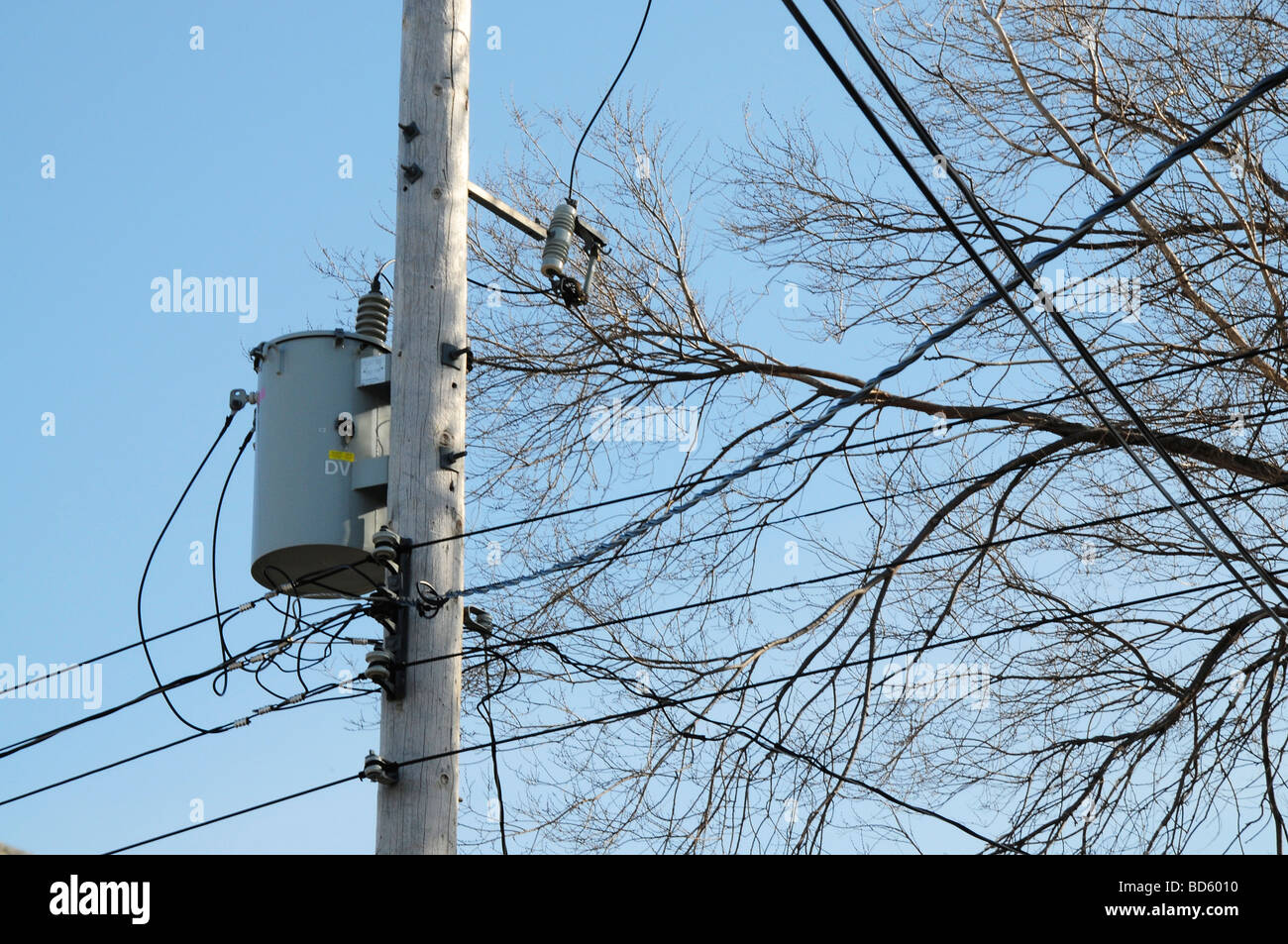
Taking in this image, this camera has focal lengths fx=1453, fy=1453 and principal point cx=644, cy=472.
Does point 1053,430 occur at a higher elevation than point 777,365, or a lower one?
lower

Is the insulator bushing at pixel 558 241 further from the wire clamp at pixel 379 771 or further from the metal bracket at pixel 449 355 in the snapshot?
the wire clamp at pixel 379 771

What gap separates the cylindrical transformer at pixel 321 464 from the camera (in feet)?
18.3

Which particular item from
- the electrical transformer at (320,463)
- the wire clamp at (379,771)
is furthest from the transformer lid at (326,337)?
the wire clamp at (379,771)

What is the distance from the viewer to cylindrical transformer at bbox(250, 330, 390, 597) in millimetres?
5574

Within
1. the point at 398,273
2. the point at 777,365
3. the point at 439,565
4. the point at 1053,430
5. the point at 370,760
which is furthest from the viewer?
the point at 777,365

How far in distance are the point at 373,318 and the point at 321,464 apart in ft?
2.52

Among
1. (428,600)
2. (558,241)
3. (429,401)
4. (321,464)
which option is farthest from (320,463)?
(558,241)

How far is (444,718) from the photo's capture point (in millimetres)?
5117

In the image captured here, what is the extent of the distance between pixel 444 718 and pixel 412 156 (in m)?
2.23

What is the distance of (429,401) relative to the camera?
552 centimetres

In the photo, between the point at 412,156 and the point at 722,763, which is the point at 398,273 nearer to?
the point at 412,156

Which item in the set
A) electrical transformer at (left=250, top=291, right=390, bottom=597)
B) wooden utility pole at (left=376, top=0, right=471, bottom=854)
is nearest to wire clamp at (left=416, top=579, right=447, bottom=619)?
wooden utility pole at (left=376, top=0, right=471, bottom=854)
